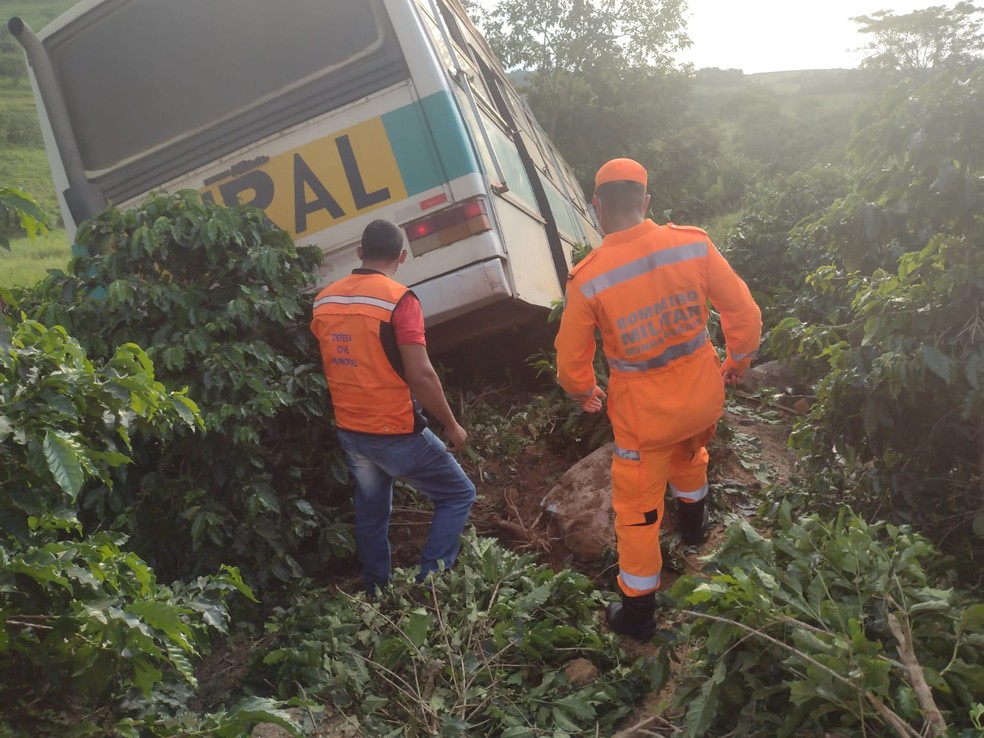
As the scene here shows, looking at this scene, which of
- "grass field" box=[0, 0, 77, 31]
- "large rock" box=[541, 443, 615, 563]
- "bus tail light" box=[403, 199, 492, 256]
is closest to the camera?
"large rock" box=[541, 443, 615, 563]

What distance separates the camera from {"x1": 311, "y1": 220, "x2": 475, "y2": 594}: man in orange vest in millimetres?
3266

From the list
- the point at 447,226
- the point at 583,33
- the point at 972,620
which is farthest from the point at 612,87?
the point at 972,620

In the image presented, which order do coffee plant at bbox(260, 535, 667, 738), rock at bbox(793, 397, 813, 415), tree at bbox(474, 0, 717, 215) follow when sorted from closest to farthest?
coffee plant at bbox(260, 535, 667, 738) → rock at bbox(793, 397, 813, 415) → tree at bbox(474, 0, 717, 215)

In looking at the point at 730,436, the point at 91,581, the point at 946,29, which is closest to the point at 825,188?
the point at 730,436

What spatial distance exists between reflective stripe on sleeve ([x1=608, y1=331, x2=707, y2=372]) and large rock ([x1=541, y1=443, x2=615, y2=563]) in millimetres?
973

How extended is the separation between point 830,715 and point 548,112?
63.9 feet

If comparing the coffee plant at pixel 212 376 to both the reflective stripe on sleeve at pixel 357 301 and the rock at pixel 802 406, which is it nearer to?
the reflective stripe on sleeve at pixel 357 301

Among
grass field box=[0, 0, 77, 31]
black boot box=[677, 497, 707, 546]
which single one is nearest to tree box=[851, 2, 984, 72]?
black boot box=[677, 497, 707, 546]

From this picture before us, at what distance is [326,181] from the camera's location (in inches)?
171

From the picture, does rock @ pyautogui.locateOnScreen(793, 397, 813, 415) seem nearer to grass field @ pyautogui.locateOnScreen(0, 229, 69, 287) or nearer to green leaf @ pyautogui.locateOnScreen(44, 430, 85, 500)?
green leaf @ pyautogui.locateOnScreen(44, 430, 85, 500)

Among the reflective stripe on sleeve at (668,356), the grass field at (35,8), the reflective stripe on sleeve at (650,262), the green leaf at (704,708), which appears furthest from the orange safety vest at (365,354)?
the grass field at (35,8)

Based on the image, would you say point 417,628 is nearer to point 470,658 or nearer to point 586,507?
point 470,658

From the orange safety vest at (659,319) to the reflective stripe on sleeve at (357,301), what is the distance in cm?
79

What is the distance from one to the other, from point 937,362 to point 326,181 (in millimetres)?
3168
